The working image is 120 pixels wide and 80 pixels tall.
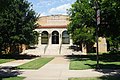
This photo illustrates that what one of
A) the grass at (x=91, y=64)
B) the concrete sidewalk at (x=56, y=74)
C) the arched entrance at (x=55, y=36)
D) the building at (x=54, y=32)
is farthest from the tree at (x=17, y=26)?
the arched entrance at (x=55, y=36)

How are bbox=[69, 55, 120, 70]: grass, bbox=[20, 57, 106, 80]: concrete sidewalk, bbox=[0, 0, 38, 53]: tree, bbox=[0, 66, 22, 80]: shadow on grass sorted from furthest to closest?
bbox=[0, 0, 38, 53]: tree
bbox=[69, 55, 120, 70]: grass
bbox=[0, 66, 22, 80]: shadow on grass
bbox=[20, 57, 106, 80]: concrete sidewalk

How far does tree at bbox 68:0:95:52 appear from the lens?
32.5 metres

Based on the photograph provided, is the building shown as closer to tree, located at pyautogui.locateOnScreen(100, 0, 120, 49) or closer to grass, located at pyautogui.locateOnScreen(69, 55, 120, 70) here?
tree, located at pyautogui.locateOnScreen(100, 0, 120, 49)

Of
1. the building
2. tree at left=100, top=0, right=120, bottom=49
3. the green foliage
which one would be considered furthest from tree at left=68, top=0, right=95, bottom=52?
the building

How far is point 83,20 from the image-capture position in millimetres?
33438

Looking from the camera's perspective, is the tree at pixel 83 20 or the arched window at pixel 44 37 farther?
the arched window at pixel 44 37

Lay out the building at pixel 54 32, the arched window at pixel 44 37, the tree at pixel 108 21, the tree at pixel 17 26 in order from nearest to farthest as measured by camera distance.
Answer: the tree at pixel 108 21 < the tree at pixel 17 26 < the building at pixel 54 32 < the arched window at pixel 44 37

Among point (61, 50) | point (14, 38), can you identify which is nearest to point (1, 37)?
point (14, 38)

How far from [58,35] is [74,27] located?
21.8m

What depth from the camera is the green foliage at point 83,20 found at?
32.6m

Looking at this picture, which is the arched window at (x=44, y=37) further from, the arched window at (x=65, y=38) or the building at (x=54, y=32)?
the arched window at (x=65, y=38)

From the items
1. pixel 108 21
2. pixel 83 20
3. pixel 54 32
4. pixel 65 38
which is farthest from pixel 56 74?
pixel 54 32

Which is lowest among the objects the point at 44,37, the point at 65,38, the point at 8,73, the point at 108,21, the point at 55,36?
the point at 8,73

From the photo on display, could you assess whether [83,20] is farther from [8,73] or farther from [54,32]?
[54,32]
